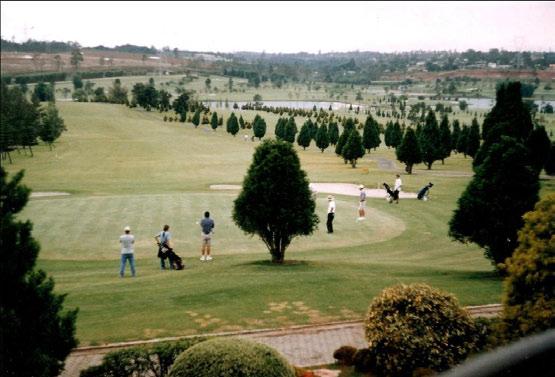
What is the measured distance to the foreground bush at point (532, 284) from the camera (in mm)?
9160

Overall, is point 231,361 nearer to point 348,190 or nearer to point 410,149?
point 348,190

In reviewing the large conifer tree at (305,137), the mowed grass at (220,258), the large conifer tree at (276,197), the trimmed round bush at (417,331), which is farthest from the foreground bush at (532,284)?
the large conifer tree at (305,137)

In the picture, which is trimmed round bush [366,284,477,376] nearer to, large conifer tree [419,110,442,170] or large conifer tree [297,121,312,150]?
large conifer tree [419,110,442,170]

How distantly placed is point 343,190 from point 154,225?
16797mm

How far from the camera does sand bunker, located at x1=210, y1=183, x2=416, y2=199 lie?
122 feet

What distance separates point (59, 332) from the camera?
8.59 m

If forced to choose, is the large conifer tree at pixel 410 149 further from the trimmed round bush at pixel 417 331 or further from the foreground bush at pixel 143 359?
the foreground bush at pixel 143 359

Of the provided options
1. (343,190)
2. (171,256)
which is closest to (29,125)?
(343,190)

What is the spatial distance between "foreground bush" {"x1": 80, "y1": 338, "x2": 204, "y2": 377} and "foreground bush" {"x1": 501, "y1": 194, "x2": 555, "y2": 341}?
5.48m

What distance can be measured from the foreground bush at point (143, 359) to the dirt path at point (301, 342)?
1.06 m

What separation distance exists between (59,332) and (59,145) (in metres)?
66.5

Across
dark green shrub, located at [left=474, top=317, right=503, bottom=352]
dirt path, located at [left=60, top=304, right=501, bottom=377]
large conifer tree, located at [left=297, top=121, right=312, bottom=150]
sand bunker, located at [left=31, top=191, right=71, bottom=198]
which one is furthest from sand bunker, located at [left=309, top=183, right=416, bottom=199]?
large conifer tree, located at [left=297, top=121, right=312, bottom=150]

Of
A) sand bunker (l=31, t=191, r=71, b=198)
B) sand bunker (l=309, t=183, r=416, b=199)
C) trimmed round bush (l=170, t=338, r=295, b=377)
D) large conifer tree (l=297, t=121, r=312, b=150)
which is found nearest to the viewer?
trimmed round bush (l=170, t=338, r=295, b=377)

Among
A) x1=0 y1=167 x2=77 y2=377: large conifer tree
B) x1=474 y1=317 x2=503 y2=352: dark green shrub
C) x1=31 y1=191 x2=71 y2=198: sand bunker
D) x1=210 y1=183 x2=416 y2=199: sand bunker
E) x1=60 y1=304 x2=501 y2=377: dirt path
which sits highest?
x1=0 y1=167 x2=77 y2=377: large conifer tree
